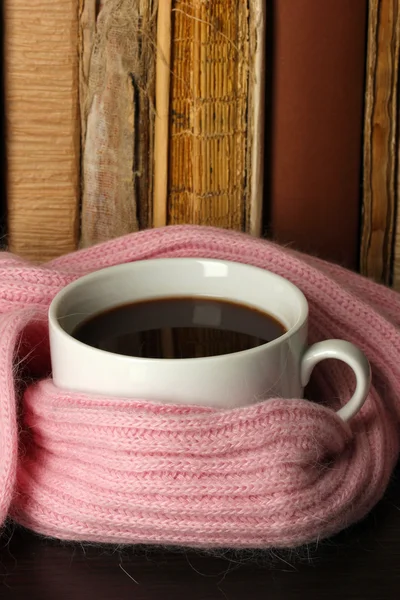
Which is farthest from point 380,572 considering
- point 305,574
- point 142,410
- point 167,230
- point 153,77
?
point 153,77

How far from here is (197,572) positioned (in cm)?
45

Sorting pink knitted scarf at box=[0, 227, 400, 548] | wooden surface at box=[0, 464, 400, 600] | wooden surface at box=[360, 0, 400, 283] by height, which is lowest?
wooden surface at box=[0, 464, 400, 600]

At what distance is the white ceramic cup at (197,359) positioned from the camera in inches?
17.0

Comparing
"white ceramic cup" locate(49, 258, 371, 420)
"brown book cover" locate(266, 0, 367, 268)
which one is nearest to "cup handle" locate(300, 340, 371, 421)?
"white ceramic cup" locate(49, 258, 371, 420)

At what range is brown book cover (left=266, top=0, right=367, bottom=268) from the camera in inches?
23.9

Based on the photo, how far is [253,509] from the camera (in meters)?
0.44

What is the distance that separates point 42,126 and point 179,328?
8.7 inches

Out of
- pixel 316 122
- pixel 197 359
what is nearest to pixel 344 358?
pixel 197 359

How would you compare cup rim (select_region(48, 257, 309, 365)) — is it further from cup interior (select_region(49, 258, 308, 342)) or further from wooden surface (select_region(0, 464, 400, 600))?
wooden surface (select_region(0, 464, 400, 600))

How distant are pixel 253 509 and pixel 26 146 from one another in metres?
0.34

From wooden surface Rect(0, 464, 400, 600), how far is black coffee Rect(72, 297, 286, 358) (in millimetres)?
103

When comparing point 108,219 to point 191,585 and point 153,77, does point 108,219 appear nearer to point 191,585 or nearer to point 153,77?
point 153,77

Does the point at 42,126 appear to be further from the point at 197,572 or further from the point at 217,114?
the point at 197,572

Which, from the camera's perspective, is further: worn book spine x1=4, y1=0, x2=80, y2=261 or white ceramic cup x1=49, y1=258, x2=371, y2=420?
worn book spine x1=4, y1=0, x2=80, y2=261
